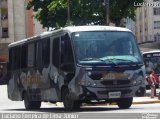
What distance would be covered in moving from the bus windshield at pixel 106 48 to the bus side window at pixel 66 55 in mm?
264

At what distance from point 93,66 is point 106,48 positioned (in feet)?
2.87

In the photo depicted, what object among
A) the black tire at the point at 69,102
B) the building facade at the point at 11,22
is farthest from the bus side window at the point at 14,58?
the building facade at the point at 11,22

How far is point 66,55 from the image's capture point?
19.1 meters

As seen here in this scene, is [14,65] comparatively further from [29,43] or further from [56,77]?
[56,77]

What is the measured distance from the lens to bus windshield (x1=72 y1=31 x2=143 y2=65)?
18594 millimetres

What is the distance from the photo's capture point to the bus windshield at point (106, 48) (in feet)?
61.0

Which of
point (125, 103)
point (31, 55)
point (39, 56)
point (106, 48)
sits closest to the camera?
point (106, 48)

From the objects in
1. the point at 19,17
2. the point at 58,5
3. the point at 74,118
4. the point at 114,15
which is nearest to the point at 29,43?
the point at 74,118

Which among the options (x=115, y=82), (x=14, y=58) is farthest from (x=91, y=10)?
(x=115, y=82)

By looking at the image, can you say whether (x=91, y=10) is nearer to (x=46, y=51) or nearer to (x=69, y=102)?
(x=46, y=51)

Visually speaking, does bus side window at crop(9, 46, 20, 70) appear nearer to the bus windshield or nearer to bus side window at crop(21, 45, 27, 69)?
bus side window at crop(21, 45, 27, 69)

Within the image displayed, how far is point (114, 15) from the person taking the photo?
40562 millimetres

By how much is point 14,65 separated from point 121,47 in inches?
314

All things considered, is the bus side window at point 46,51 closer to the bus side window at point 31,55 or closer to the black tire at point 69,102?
the bus side window at point 31,55
